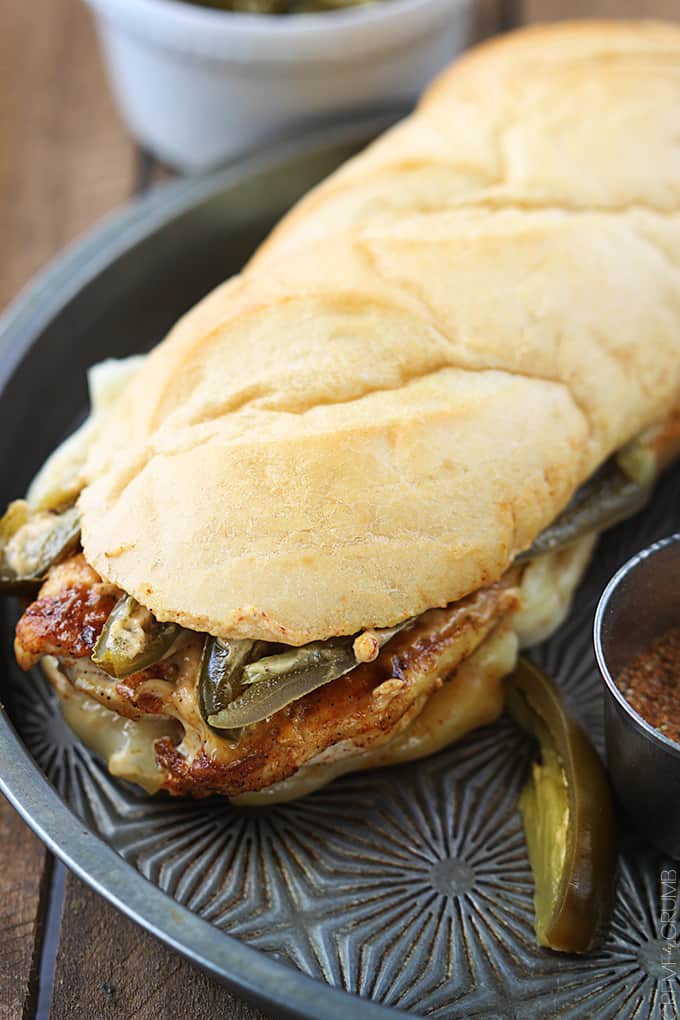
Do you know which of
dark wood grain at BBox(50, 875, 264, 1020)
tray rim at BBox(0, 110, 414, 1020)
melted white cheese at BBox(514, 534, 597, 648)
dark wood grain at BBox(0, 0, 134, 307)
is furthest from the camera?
dark wood grain at BBox(0, 0, 134, 307)

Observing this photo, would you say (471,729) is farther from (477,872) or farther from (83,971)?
(83,971)

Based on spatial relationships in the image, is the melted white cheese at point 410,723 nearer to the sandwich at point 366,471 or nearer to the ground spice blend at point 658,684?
the sandwich at point 366,471

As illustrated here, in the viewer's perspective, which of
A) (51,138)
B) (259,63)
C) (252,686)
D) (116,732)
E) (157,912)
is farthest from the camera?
(51,138)

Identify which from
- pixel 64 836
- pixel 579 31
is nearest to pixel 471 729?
pixel 64 836

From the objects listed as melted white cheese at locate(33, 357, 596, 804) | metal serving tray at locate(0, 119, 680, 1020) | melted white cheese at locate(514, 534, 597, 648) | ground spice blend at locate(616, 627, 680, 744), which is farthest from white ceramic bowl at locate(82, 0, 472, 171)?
ground spice blend at locate(616, 627, 680, 744)

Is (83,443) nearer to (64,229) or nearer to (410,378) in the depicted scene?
(410,378)

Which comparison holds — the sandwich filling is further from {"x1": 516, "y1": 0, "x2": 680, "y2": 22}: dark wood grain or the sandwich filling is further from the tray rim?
{"x1": 516, "y1": 0, "x2": 680, "y2": 22}: dark wood grain

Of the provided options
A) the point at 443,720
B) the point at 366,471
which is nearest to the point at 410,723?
the point at 443,720
